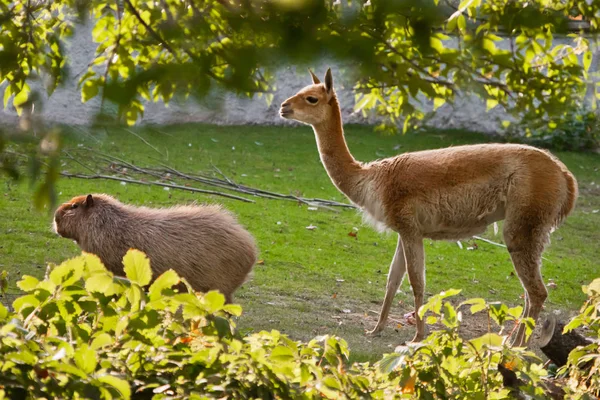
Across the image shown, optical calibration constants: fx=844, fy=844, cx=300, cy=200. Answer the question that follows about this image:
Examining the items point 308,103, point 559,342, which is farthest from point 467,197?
point 559,342

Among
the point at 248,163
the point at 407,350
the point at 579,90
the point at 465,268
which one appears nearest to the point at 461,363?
the point at 407,350

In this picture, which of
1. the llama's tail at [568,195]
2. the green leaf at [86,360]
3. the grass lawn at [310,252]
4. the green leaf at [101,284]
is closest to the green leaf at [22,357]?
the green leaf at [86,360]

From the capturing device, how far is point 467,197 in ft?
19.9

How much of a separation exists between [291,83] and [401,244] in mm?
9521

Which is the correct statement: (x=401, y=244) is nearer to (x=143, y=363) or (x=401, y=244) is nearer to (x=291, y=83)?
(x=143, y=363)

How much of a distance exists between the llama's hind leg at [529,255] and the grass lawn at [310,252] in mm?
940

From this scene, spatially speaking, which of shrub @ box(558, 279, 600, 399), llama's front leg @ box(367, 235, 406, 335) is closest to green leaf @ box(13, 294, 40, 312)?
shrub @ box(558, 279, 600, 399)

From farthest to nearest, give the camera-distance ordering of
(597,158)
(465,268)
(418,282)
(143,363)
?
(597,158) → (465,268) → (418,282) → (143,363)

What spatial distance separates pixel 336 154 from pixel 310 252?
221 cm

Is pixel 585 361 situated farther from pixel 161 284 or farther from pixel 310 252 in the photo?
pixel 310 252

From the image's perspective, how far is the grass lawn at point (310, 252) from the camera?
6633mm

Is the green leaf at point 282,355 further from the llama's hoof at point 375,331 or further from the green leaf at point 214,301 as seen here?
the llama's hoof at point 375,331

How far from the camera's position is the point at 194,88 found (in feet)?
4.96

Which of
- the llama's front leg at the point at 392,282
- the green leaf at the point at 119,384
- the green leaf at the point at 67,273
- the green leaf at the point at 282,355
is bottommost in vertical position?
the llama's front leg at the point at 392,282
